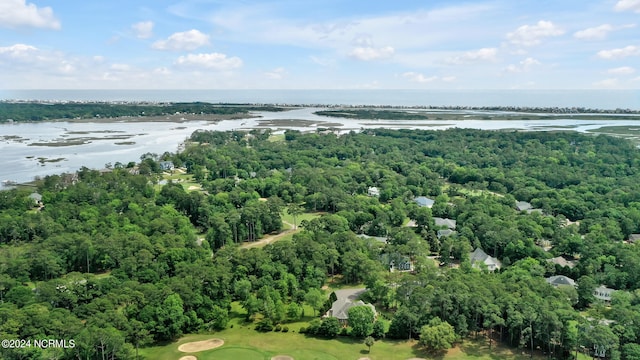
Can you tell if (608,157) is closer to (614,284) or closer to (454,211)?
(454,211)

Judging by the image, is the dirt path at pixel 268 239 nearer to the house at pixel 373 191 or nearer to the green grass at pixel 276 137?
the house at pixel 373 191

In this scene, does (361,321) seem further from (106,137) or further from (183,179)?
(106,137)

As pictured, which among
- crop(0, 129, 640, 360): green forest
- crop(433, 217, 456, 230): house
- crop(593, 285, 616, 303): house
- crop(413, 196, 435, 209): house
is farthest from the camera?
crop(413, 196, 435, 209): house

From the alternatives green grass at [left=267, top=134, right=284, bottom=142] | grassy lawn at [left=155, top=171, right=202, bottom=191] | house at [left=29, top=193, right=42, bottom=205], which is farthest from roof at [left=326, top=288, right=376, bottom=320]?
green grass at [left=267, top=134, right=284, bottom=142]

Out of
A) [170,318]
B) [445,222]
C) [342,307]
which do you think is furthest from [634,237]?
[170,318]

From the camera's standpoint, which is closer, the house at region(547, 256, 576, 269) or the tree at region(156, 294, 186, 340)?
the tree at region(156, 294, 186, 340)

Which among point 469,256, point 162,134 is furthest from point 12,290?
point 162,134

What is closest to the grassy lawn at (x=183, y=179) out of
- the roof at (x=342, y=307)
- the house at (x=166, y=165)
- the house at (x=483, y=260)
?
the house at (x=166, y=165)

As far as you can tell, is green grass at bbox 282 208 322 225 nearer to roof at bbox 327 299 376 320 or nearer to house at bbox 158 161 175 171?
roof at bbox 327 299 376 320

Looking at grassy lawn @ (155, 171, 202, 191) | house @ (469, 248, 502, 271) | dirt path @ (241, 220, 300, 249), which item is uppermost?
grassy lawn @ (155, 171, 202, 191)
